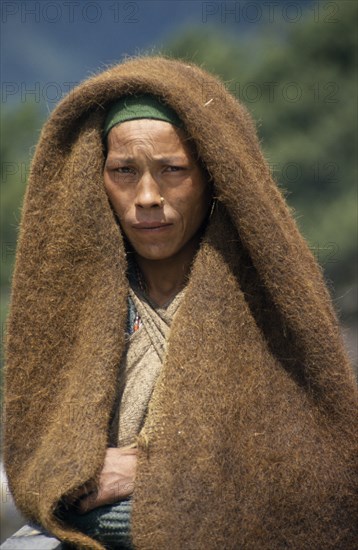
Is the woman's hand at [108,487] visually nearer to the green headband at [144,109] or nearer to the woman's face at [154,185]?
the woman's face at [154,185]

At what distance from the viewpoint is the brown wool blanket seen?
7.20 ft

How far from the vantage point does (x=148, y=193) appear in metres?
2.31

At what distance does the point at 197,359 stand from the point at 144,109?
615 mm

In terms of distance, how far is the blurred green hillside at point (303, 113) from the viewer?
260 inches

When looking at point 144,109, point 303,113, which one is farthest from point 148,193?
point 303,113

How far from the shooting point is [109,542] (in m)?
2.26

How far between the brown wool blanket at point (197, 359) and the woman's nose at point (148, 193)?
4.7 inches

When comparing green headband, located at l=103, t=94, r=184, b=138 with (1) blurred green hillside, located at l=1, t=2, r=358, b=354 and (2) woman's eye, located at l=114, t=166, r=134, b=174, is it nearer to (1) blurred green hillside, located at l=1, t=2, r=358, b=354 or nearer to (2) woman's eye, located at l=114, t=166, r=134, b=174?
(2) woman's eye, located at l=114, t=166, r=134, b=174

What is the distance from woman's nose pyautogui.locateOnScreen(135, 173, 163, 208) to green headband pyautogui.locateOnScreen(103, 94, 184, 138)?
14 centimetres

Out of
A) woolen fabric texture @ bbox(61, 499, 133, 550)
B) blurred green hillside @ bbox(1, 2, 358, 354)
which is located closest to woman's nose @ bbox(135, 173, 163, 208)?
woolen fabric texture @ bbox(61, 499, 133, 550)

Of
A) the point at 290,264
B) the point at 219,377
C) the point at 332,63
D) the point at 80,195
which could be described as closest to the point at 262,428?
the point at 219,377

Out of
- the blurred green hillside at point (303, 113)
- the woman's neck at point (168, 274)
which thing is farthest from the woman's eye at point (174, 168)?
the blurred green hillside at point (303, 113)

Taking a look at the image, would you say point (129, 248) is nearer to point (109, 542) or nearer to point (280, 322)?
point (280, 322)

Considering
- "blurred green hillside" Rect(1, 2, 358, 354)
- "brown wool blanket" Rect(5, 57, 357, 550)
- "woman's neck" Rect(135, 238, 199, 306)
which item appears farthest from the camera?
"blurred green hillside" Rect(1, 2, 358, 354)
